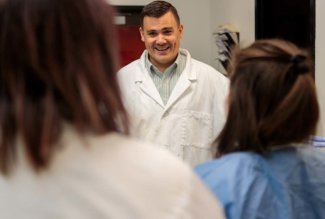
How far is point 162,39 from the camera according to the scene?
2.32 m

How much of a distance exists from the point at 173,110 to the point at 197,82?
0.18 metres

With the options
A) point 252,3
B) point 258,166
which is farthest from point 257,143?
point 252,3

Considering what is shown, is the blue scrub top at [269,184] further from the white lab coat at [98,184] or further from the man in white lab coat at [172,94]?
the man in white lab coat at [172,94]

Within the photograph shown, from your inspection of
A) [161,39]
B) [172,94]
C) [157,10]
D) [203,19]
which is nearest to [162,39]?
[161,39]

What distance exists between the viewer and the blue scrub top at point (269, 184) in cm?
105

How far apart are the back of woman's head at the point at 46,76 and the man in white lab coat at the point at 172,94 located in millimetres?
1429

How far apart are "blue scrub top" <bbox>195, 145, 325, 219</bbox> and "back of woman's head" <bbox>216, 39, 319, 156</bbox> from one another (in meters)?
0.04

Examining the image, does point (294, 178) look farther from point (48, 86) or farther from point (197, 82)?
point (197, 82)

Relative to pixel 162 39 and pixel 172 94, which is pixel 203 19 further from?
pixel 172 94

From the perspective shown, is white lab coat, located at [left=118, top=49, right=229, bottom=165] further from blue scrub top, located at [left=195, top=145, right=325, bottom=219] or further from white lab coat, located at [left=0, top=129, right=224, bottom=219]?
white lab coat, located at [left=0, top=129, right=224, bottom=219]

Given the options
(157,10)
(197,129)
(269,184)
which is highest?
(157,10)

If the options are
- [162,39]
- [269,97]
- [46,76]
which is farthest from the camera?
[162,39]

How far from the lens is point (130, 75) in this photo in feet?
7.70

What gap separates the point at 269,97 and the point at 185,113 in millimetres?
1169
